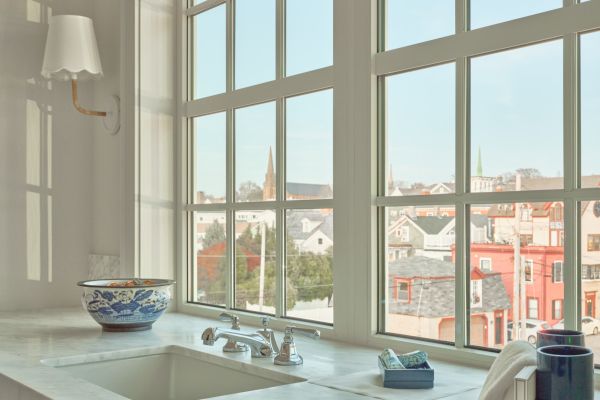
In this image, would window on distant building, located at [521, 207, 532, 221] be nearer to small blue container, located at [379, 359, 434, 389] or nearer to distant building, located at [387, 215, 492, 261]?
distant building, located at [387, 215, 492, 261]

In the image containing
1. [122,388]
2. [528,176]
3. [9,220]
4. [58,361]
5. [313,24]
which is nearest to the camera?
[528,176]

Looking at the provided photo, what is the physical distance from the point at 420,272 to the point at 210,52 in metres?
1.23

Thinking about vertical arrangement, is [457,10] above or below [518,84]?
above

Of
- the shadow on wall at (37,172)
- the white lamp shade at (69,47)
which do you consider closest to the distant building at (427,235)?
the white lamp shade at (69,47)

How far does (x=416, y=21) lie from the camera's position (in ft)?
6.20

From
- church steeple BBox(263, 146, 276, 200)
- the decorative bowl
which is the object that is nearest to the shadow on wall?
the decorative bowl

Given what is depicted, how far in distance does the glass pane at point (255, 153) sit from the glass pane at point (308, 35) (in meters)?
0.18

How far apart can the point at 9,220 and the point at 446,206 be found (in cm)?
185

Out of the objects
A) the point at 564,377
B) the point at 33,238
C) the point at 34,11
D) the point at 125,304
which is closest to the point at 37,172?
the point at 33,238

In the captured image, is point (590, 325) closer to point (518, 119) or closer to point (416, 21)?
point (518, 119)

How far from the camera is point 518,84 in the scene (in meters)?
1.64

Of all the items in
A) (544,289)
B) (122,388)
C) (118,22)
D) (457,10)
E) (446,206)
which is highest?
(118,22)

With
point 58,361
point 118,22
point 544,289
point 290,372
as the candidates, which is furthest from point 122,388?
point 118,22

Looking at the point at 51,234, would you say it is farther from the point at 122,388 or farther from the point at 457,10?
the point at 457,10
